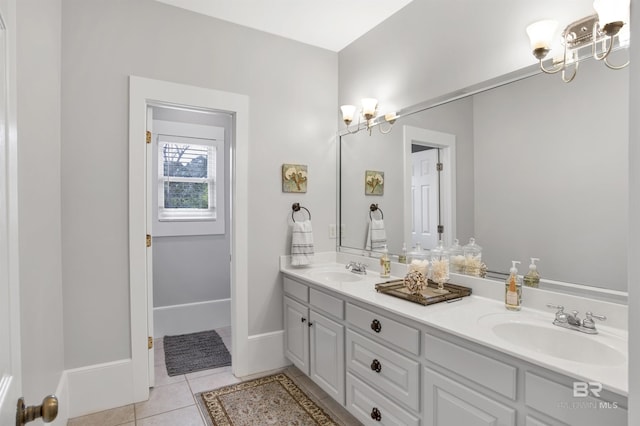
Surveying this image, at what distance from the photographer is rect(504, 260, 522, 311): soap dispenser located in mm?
1631

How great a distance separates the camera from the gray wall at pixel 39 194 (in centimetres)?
125

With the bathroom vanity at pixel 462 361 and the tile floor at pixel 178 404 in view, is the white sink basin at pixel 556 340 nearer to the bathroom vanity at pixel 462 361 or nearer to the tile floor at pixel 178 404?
the bathroom vanity at pixel 462 361

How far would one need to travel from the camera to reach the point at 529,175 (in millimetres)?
1705

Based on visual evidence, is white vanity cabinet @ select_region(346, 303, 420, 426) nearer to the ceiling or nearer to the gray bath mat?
the gray bath mat

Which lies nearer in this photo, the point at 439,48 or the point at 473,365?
the point at 473,365

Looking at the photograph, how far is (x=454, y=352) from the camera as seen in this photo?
4.65ft

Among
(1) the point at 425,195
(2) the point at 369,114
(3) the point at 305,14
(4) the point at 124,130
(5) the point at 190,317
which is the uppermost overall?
(3) the point at 305,14

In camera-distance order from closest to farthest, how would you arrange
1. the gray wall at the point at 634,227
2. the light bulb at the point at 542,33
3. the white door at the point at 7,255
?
the gray wall at the point at 634,227, the white door at the point at 7,255, the light bulb at the point at 542,33

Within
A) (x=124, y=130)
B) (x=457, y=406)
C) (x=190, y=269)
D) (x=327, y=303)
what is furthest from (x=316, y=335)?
(x=190, y=269)

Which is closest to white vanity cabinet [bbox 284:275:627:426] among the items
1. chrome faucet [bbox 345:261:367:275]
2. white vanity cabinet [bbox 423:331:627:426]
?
white vanity cabinet [bbox 423:331:627:426]

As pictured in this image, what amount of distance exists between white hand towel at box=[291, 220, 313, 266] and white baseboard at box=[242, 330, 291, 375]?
623mm

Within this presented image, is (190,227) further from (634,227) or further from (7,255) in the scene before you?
(634,227)

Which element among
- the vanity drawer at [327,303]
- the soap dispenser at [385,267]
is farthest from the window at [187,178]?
the soap dispenser at [385,267]

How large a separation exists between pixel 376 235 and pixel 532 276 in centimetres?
120
